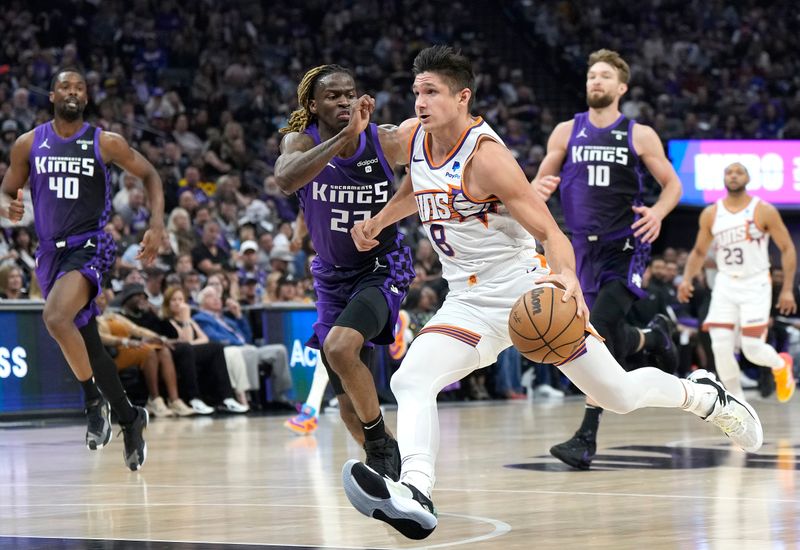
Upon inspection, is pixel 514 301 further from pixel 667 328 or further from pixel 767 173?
pixel 767 173

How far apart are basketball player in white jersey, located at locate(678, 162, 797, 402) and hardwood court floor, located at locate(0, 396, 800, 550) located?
4.43 ft

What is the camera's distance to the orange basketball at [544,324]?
486 centimetres

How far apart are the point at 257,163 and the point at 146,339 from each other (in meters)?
6.60

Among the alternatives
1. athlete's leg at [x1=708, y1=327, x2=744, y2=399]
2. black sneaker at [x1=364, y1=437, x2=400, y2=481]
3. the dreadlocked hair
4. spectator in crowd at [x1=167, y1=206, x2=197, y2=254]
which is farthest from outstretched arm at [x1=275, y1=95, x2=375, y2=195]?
spectator in crowd at [x1=167, y1=206, x2=197, y2=254]

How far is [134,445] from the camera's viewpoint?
7.64 meters

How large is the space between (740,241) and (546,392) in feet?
16.3

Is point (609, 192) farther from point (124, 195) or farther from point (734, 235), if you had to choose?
point (124, 195)

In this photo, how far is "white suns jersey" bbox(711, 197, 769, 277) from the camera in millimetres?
11930

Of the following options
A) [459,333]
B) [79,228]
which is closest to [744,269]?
[79,228]

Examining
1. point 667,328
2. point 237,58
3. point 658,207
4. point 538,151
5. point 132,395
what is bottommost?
point 132,395

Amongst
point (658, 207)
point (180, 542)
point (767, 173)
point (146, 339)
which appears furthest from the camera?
point (767, 173)

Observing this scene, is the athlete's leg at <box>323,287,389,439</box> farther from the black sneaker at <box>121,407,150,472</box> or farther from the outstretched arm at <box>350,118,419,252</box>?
the black sneaker at <box>121,407,150,472</box>

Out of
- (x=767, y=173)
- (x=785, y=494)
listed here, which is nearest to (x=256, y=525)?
(x=785, y=494)

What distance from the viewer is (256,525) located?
5.35 meters
